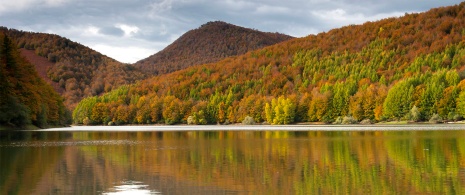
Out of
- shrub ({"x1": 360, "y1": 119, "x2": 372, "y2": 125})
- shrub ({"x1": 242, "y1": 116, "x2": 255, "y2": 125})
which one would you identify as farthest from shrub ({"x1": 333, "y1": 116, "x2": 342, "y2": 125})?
shrub ({"x1": 242, "y1": 116, "x2": 255, "y2": 125})

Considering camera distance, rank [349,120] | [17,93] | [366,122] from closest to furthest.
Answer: [17,93]
[366,122]
[349,120]

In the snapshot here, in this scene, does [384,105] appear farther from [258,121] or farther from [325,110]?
[258,121]

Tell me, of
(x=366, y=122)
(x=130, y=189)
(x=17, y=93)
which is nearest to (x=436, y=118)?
(x=366, y=122)

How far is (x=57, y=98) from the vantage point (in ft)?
414

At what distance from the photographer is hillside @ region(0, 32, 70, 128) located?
283 ft

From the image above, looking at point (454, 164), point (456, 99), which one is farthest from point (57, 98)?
point (454, 164)

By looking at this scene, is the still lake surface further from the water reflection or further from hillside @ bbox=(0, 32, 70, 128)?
hillside @ bbox=(0, 32, 70, 128)

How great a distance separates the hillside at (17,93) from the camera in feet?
283

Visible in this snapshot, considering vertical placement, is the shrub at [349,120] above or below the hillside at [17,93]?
below

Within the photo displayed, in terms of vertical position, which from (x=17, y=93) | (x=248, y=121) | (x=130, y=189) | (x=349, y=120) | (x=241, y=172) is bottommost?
(x=130, y=189)

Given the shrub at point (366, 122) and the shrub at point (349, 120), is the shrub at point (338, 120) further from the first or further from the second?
the shrub at point (366, 122)

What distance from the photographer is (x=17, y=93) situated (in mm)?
91375

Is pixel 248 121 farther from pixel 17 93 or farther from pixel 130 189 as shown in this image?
pixel 130 189

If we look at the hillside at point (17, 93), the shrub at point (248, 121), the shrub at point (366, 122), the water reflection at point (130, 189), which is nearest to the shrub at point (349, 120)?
the shrub at point (366, 122)
